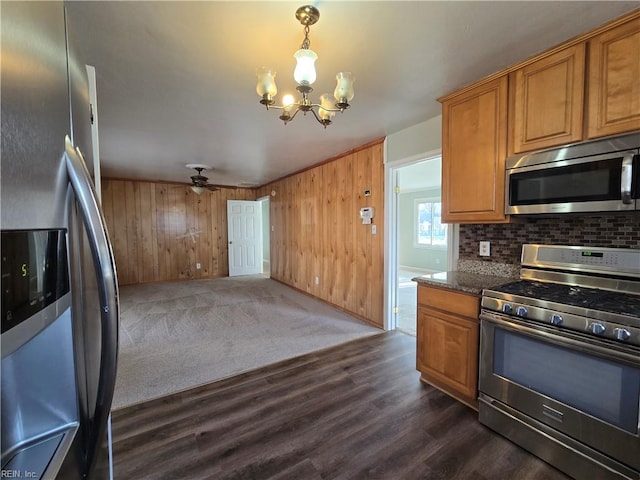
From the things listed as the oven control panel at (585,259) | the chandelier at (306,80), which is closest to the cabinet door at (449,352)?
the oven control panel at (585,259)

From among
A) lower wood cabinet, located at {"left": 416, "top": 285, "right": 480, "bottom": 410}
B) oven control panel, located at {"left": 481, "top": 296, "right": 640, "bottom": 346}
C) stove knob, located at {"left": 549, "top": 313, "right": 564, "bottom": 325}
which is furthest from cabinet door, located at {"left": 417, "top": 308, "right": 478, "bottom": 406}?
stove knob, located at {"left": 549, "top": 313, "right": 564, "bottom": 325}

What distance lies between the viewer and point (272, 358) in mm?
2787

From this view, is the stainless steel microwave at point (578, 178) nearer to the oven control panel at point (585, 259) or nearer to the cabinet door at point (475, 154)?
the cabinet door at point (475, 154)

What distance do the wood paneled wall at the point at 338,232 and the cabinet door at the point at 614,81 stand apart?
205 centimetres

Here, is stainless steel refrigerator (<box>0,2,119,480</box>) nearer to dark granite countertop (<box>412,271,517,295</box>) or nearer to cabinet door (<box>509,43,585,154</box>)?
dark granite countertop (<box>412,271,517,295</box>)

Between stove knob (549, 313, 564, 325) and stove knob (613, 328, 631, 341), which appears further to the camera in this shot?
stove knob (549, 313, 564, 325)

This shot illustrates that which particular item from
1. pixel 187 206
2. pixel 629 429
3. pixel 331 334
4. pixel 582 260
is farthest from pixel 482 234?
pixel 187 206

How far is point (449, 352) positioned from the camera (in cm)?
209

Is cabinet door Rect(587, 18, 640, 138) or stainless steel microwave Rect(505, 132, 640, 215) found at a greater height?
cabinet door Rect(587, 18, 640, 138)

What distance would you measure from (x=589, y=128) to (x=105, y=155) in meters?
5.23

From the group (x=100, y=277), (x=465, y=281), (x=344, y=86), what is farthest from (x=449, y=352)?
(x=100, y=277)

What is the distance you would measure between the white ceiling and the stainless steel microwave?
25.3 inches

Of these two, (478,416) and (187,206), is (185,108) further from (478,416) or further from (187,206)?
(187,206)

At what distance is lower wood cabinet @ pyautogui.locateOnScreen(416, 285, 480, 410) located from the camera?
1.94 meters
